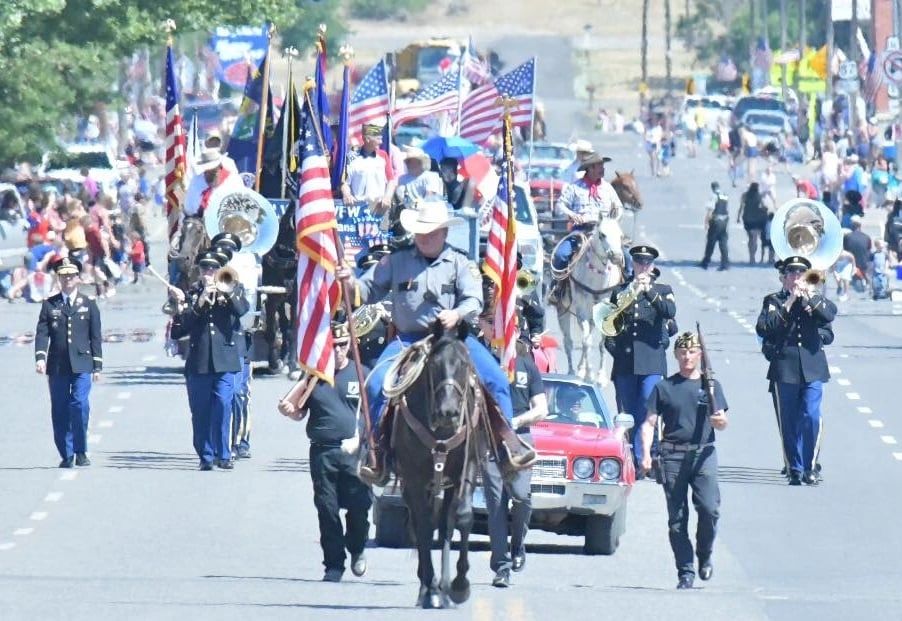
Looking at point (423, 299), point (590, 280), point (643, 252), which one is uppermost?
point (423, 299)

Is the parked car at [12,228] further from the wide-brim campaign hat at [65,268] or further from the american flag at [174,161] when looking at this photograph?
the wide-brim campaign hat at [65,268]

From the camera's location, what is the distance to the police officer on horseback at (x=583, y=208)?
30.9m

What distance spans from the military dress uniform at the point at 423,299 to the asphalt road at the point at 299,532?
1.28 m

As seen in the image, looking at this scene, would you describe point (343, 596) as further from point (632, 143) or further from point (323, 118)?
point (632, 143)

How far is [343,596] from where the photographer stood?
16375 mm

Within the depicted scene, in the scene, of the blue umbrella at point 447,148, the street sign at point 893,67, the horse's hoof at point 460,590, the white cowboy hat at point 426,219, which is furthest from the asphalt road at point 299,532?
the street sign at point 893,67

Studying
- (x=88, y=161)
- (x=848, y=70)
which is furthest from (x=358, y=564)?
(x=848, y=70)

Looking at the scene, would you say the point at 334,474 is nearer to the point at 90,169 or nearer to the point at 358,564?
the point at 358,564

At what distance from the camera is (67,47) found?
4791 cm

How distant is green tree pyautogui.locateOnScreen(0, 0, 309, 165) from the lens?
47.7 meters

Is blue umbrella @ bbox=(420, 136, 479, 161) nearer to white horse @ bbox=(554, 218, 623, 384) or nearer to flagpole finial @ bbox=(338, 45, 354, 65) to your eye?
flagpole finial @ bbox=(338, 45, 354, 65)

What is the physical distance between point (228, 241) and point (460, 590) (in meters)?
9.70

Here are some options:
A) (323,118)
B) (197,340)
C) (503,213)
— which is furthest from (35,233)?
(503,213)

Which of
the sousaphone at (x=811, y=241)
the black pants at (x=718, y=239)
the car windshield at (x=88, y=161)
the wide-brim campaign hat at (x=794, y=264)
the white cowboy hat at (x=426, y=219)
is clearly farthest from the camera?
the car windshield at (x=88, y=161)
